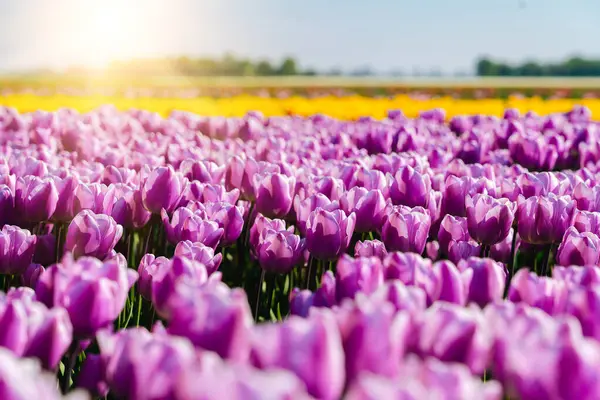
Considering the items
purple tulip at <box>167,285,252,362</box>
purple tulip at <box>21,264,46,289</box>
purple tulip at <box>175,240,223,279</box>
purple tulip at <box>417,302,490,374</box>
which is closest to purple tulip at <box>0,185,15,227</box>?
purple tulip at <box>21,264,46,289</box>

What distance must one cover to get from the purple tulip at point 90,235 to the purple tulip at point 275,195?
801 mm

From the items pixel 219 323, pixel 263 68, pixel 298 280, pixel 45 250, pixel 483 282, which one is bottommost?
pixel 263 68

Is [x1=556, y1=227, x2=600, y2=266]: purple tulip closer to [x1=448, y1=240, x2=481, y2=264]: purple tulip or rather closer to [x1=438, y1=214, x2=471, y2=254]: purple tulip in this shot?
[x1=448, y1=240, x2=481, y2=264]: purple tulip

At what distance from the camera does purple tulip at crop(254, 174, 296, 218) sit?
3.13 meters

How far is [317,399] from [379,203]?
5.80ft

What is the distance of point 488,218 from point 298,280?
3.35 ft

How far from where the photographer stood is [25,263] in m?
2.51

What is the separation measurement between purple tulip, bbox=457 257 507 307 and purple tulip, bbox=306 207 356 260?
0.76m

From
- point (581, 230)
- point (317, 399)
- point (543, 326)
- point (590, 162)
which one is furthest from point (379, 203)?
point (590, 162)

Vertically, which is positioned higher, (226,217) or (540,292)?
(540,292)

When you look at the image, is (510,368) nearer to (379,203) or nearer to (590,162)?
(379,203)

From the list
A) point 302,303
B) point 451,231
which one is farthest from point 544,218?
point 302,303

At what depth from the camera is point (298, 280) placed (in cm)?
343

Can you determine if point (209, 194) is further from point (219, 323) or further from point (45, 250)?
point (219, 323)
